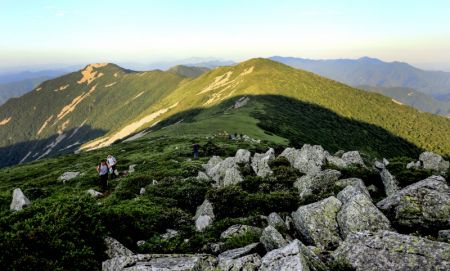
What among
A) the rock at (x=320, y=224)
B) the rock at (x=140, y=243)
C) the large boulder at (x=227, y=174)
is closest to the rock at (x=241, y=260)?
the rock at (x=320, y=224)

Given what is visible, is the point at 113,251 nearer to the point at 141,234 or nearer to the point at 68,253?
the point at 68,253

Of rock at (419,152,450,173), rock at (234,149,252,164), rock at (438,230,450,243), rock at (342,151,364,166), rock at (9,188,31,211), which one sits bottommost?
rock at (9,188,31,211)

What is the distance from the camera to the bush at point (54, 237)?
477 inches

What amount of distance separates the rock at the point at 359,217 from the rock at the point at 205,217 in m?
6.56

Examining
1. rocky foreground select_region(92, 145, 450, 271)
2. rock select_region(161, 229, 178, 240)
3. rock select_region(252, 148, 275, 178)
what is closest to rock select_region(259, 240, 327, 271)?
rocky foreground select_region(92, 145, 450, 271)

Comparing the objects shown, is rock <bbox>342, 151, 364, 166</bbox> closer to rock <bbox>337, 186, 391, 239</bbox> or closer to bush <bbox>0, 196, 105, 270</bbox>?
rock <bbox>337, 186, 391, 239</bbox>

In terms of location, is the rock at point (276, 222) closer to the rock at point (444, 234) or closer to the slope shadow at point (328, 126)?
the rock at point (444, 234)

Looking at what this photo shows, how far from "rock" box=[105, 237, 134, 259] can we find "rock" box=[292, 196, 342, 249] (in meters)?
6.81

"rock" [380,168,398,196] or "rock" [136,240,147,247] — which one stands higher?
"rock" [380,168,398,196]

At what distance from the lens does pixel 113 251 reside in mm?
14172

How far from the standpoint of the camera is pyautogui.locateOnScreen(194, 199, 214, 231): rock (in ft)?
60.0

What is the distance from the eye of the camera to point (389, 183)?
21703 millimetres

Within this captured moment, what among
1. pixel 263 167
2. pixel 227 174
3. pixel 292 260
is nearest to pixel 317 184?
pixel 263 167

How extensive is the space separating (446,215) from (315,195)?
256 inches
